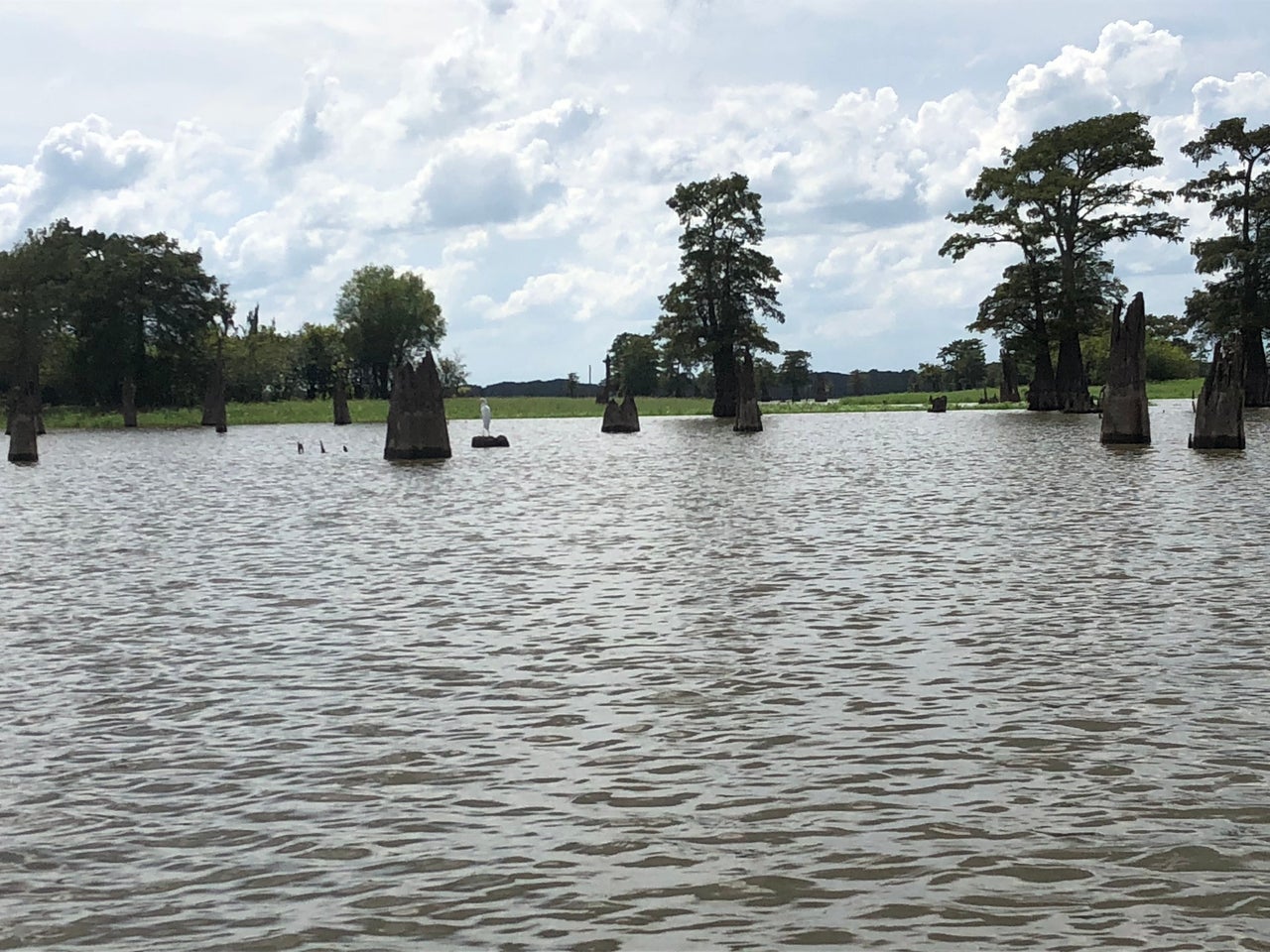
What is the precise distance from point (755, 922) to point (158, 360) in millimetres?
104171

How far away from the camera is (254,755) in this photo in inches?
325

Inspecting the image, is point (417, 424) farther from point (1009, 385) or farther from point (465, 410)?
point (1009, 385)

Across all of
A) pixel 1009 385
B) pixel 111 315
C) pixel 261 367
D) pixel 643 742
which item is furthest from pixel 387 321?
pixel 643 742

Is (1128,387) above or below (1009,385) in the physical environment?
below

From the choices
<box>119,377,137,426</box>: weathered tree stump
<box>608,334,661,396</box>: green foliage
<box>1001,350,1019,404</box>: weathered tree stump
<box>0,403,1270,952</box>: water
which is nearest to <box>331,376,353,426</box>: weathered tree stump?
<box>119,377,137,426</box>: weathered tree stump

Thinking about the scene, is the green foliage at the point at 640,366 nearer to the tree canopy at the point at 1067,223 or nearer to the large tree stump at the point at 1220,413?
the tree canopy at the point at 1067,223

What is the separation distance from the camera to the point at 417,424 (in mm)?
43625

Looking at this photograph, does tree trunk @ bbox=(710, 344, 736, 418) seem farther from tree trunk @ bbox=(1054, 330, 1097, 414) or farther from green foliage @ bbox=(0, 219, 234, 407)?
green foliage @ bbox=(0, 219, 234, 407)

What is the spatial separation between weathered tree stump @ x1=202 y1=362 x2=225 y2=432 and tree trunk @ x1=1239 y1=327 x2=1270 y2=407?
181ft

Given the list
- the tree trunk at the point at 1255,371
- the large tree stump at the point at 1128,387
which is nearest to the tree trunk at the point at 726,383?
the tree trunk at the point at 1255,371

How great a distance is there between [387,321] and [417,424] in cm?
8783

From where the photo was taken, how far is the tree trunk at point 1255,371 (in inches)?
3031

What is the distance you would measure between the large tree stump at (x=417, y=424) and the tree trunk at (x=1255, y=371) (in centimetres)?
5022

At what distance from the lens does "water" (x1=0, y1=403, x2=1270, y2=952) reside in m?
5.75
